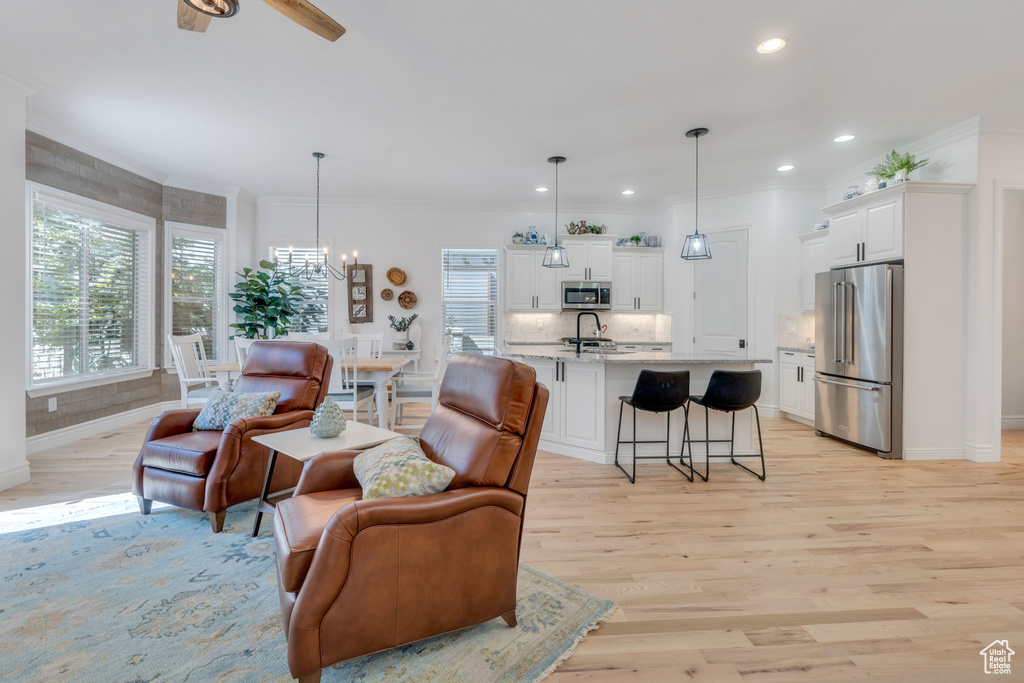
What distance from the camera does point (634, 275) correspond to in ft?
22.3

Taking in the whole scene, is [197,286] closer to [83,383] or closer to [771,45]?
[83,383]

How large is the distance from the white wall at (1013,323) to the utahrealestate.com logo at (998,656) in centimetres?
537

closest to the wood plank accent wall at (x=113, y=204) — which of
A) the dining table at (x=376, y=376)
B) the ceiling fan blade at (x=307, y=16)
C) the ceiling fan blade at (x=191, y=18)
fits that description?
the dining table at (x=376, y=376)

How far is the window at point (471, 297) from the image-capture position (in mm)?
6770

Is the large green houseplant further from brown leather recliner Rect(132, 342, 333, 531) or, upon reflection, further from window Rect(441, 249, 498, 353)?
brown leather recliner Rect(132, 342, 333, 531)

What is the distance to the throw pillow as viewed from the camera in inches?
Answer: 65.0

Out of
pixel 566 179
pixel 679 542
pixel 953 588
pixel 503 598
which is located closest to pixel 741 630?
pixel 679 542

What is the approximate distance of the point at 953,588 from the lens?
2.10m

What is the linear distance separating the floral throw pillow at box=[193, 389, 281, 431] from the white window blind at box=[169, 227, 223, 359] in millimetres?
3397

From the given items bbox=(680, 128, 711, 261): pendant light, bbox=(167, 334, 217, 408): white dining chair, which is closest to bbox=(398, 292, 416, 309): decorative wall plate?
bbox=(167, 334, 217, 408): white dining chair

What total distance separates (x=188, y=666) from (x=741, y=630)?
1.96 metres

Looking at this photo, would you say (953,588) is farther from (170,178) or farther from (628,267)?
(170,178)

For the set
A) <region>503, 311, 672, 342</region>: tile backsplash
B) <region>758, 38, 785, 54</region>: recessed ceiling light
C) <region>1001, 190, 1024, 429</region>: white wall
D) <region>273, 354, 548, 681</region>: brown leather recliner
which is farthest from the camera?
<region>503, 311, 672, 342</region>: tile backsplash

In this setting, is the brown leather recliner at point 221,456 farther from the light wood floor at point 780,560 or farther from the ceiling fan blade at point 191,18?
the ceiling fan blade at point 191,18
